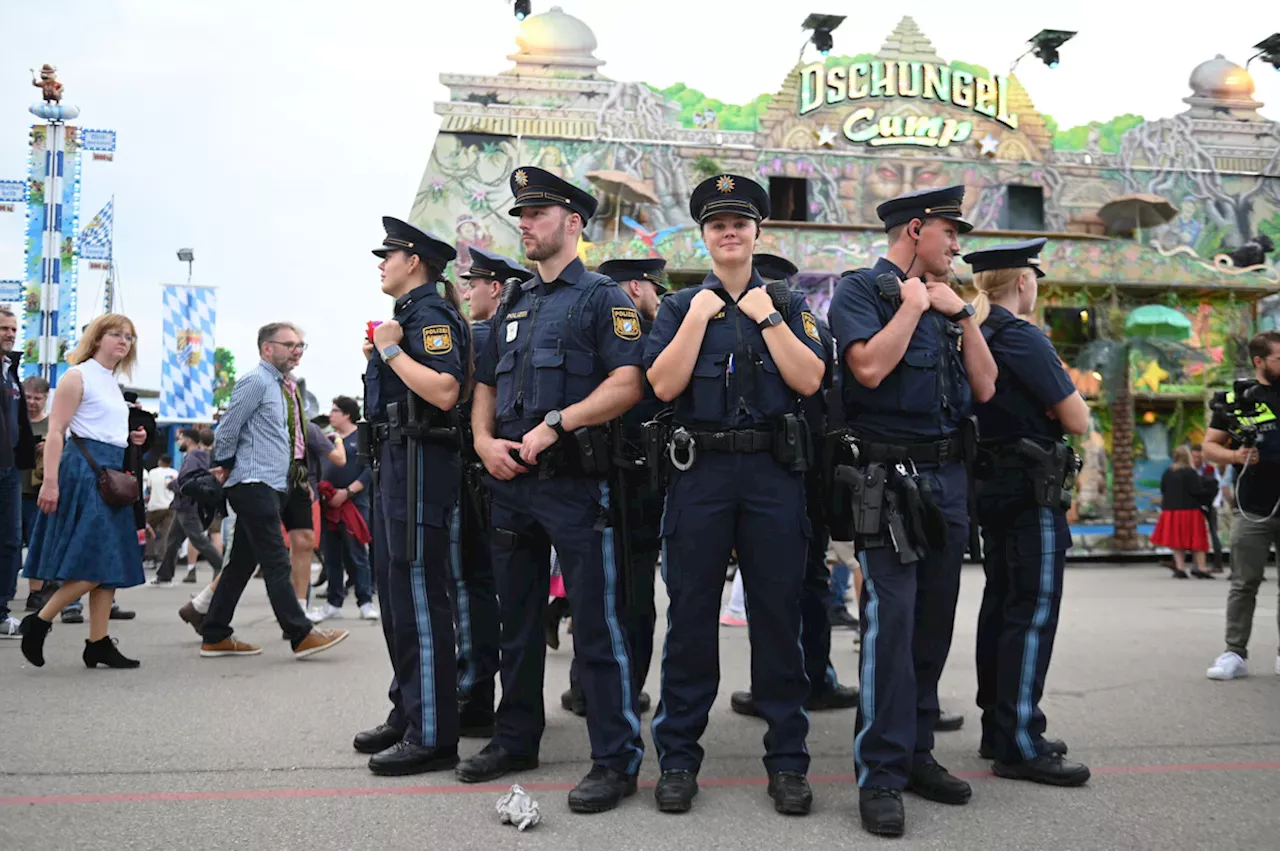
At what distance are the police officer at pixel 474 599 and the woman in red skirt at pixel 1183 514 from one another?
12788mm

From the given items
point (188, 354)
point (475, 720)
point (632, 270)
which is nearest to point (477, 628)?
point (475, 720)

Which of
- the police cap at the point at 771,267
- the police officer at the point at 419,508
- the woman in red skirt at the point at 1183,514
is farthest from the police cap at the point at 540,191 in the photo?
the woman in red skirt at the point at 1183,514

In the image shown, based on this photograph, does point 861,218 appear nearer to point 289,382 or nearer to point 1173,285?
point 1173,285

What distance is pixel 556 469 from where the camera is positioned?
4.24m

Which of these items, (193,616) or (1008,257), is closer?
(1008,257)

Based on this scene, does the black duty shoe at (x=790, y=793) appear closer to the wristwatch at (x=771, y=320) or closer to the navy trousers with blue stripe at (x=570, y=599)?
the navy trousers with blue stripe at (x=570, y=599)

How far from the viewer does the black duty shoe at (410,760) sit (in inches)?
173

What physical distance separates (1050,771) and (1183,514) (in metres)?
12.7

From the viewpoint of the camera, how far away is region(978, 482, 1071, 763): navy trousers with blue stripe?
4.47 meters

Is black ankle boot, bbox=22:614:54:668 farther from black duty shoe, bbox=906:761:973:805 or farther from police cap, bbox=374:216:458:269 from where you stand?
black duty shoe, bbox=906:761:973:805

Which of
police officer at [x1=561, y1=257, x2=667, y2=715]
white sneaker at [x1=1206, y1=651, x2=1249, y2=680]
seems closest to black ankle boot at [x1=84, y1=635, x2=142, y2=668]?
police officer at [x1=561, y1=257, x2=667, y2=715]

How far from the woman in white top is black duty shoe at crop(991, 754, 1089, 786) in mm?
4998

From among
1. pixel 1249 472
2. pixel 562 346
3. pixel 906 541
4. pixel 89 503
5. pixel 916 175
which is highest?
pixel 916 175

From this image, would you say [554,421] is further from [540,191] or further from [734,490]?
[540,191]
